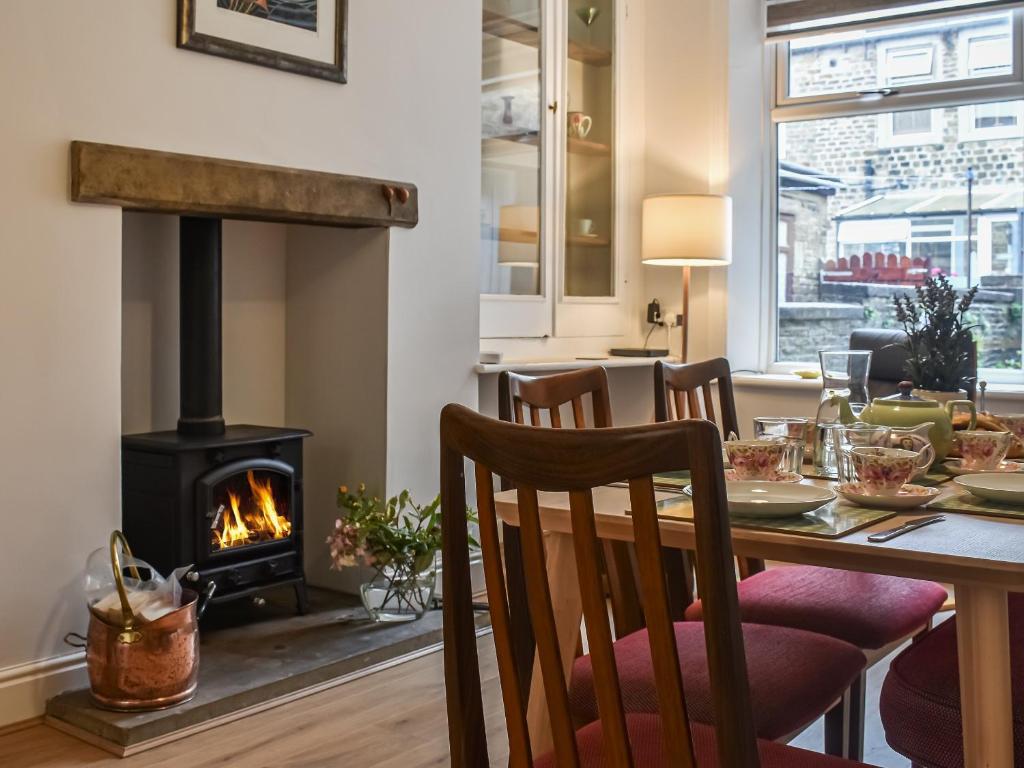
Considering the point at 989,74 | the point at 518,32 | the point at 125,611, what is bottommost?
the point at 125,611

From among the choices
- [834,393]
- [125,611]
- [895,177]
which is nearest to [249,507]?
[125,611]

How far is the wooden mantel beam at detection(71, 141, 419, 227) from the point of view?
9.35 feet

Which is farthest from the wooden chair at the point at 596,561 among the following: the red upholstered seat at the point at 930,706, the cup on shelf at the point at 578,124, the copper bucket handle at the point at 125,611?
the cup on shelf at the point at 578,124

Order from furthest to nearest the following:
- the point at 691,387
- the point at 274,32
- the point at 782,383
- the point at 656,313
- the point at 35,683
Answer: the point at 656,313
the point at 782,383
the point at 274,32
the point at 35,683
the point at 691,387

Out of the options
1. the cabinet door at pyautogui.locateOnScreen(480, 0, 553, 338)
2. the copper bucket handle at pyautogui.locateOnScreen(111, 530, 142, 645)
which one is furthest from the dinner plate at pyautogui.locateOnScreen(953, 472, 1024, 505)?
the cabinet door at pyautogui.locateOnScreen(480, 0, 553, 338)

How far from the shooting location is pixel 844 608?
218 centimetres

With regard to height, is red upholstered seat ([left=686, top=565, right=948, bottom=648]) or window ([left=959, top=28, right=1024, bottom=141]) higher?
window ([left=959, top=28, right=1024, bottom=141])

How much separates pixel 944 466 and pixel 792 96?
339 centimetres

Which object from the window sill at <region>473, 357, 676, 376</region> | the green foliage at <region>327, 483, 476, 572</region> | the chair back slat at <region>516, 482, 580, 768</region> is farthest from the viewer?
the window sill at <region>473, 357, 676, 376</region>

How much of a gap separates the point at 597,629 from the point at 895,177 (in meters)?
4.23

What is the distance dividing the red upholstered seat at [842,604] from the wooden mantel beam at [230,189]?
172 cm

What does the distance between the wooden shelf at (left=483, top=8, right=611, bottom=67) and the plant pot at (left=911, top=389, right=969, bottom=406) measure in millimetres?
2649

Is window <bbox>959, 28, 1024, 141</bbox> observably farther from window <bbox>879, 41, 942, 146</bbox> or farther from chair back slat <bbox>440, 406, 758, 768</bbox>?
chair back slat <bbox>440, 406, 758, 768</bbox>

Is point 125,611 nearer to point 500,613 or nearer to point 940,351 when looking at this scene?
point 500,613
